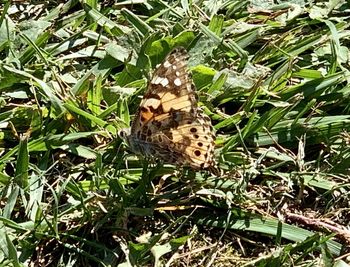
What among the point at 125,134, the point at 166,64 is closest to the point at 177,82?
the point at 166,64

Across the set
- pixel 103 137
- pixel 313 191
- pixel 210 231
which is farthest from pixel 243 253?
pixel 103 137

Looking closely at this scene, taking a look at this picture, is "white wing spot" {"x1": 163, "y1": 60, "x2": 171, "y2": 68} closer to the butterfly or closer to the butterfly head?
the butterfly

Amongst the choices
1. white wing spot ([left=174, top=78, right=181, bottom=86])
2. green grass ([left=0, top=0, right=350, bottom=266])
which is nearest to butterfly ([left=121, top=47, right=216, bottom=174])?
white wing spot ([left=174, top=78, right=181, bottom=86])

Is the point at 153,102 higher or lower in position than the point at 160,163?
higher

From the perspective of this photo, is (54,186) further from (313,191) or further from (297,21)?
(297,21)

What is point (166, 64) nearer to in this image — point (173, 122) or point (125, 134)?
point (173, 122)

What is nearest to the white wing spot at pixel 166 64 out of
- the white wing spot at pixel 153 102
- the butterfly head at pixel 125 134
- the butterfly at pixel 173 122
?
the butterfly at pixel 173 122
